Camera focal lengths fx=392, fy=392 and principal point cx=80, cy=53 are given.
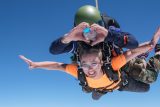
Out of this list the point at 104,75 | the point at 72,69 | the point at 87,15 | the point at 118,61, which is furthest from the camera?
the point at 72,69

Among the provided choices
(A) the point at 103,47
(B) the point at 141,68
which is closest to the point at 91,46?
(A) the point at 103,47

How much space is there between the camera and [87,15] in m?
5.96

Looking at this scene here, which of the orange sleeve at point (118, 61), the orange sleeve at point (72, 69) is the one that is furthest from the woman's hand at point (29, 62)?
the orange sleeve at point (118, 61)

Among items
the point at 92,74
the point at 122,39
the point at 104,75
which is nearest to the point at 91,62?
the point at 92,74

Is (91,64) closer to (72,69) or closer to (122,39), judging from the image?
(72,69)

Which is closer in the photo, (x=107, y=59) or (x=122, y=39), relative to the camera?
(x=122, y=39)

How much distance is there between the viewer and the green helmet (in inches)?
235

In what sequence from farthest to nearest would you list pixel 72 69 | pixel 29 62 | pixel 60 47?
1. pixel 29 62
2. pixel 72 69
3. pixel 60 47

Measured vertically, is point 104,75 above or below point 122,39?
below

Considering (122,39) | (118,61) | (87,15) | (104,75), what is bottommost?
(104,75)

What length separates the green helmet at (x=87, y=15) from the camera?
596 cm

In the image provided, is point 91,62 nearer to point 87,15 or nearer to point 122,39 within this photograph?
point 122,39

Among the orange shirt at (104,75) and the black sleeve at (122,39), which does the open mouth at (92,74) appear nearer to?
the orange shirt at (104,75)

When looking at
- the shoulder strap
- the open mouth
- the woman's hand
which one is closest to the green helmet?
the shoulder strap
